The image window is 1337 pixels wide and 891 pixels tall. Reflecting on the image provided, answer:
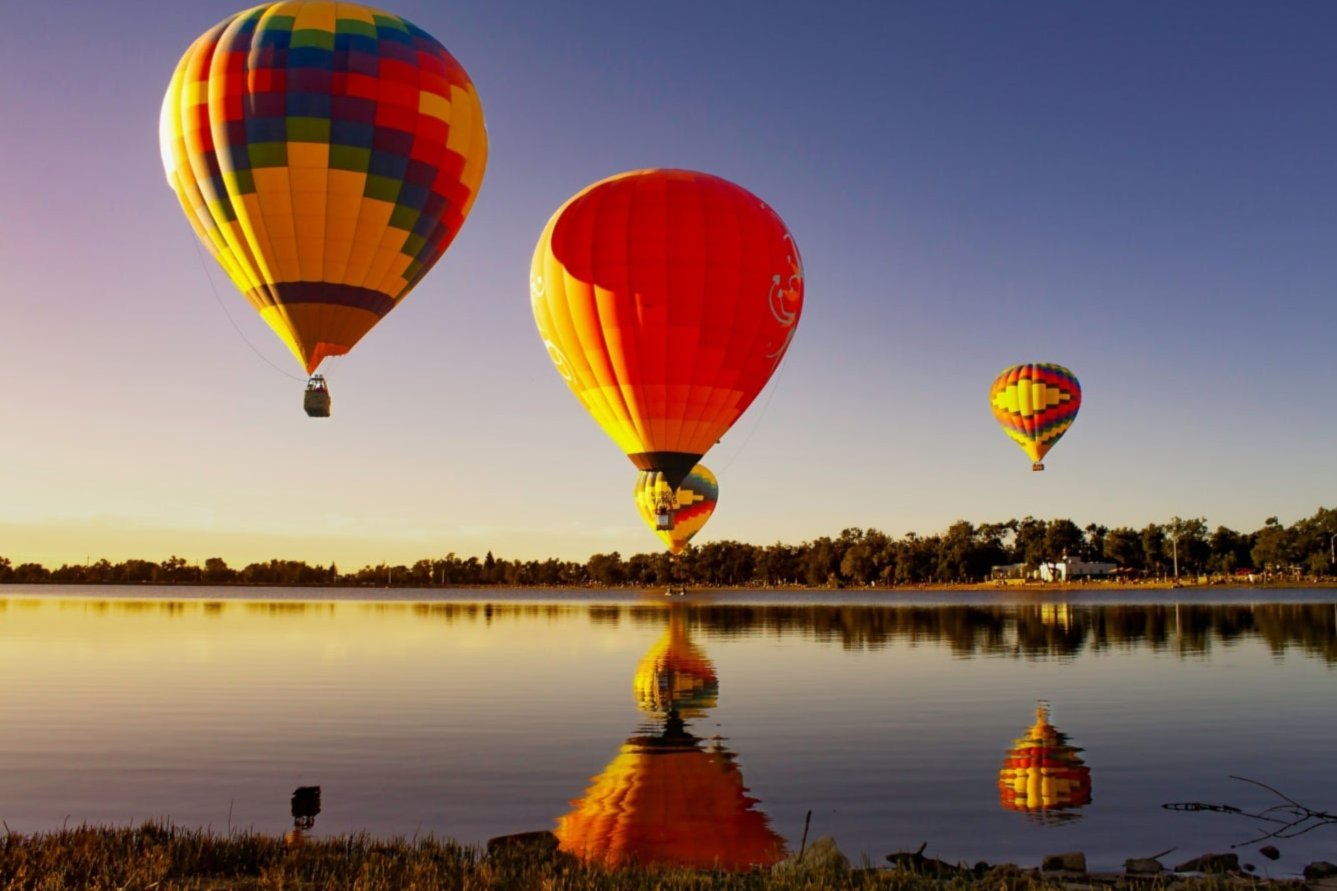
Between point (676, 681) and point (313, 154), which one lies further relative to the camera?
point (676, 681)

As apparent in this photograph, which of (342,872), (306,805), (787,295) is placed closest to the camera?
(342,872)

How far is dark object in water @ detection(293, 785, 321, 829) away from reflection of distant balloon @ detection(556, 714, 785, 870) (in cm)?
358

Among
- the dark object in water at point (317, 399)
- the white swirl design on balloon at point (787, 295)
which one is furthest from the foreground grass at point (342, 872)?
the white swirl design on balloon at point (787, 295)

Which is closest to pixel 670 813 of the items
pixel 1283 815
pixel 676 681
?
pixel 1283 815

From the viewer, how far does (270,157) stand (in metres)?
31.1

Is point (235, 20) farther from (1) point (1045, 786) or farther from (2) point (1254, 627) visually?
(2) point (1254, 627)

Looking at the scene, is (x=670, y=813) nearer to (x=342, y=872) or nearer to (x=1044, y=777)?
(x=342, y=872)

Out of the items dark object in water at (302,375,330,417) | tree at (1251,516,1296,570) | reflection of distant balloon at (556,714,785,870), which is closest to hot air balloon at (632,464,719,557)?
dark object in water at (302,375,330,417)

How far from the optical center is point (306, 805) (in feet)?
54.7

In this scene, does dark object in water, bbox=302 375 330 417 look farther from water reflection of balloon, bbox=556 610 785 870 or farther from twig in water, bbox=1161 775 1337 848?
twig in water, bbox=1161 775 1337 848

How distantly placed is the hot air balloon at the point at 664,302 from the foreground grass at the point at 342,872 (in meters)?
25.5

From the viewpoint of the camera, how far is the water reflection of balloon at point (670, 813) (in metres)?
13.8

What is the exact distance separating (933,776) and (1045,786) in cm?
179

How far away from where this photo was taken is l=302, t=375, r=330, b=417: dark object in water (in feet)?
110
